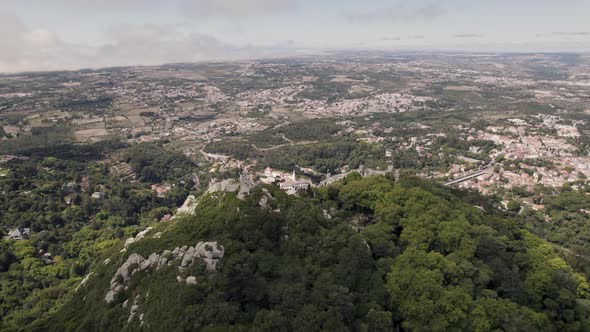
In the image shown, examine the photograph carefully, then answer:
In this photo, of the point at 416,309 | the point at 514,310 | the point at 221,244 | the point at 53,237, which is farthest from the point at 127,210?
the point at 514,310

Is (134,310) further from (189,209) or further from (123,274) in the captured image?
(189,209)

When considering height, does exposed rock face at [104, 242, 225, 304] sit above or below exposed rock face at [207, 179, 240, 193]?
below

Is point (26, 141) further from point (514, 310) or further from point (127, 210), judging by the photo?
point (514, 310)

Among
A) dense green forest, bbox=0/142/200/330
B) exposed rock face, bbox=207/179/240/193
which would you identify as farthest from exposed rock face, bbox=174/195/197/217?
dense green forest, bbox=0/142/200/330

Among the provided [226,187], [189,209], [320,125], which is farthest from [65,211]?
[320,125]

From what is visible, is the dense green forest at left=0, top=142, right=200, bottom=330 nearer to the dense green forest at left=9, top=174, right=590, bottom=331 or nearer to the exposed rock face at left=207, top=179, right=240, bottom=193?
the dense green forest at left=9, top=174, right=590, bottom=331

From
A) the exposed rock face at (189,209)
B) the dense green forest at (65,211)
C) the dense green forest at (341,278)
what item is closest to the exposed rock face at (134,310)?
the dense green forest at (341,278)
